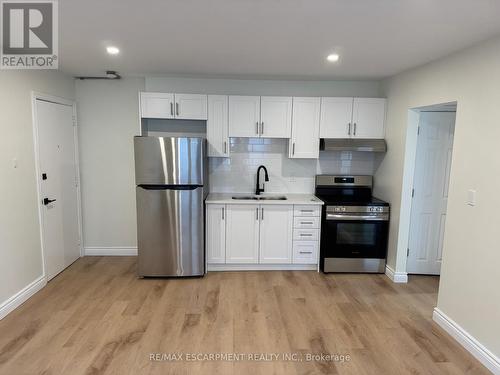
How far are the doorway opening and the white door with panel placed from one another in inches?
Answer: 21.6

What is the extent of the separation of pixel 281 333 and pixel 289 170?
2.24 meters

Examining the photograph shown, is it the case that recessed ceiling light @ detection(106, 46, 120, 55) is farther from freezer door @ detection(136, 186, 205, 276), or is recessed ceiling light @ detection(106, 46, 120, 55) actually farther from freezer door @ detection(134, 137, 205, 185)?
freezer door @ detection(136, 186, 205, 276)

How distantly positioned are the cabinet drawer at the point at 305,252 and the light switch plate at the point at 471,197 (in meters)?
1.80

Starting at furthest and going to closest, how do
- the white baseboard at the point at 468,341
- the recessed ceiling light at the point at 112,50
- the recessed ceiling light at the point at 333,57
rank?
the recessed ceiling light at the point at 333,57 < the recessed ceiling light at the point at 112,50 < the white baseboard at the point at 468,341

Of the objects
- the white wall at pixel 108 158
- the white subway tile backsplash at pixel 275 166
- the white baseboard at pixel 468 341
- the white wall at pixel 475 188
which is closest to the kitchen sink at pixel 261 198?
the white subway tile backsplash at pixel 275 166

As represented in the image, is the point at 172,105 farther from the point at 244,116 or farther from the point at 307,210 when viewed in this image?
the point at 307,210

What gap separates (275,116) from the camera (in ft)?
12.9

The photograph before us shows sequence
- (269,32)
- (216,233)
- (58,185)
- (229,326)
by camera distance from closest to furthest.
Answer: (269,32) < (229,326) < (58,185) < (216,233)

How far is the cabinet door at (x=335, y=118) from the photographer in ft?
12.9

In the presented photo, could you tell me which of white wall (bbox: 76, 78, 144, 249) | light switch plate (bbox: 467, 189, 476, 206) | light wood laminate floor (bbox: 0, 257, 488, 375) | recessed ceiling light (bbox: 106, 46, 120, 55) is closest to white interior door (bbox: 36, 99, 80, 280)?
white wall (bbox: 76, 78, 144, 249)

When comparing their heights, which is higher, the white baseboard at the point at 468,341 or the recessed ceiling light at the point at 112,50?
the recessed ceiling light at the point at 112,50

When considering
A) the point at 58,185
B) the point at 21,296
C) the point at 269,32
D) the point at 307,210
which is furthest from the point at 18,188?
the point at 307,210

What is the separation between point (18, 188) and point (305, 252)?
3184 millimetres

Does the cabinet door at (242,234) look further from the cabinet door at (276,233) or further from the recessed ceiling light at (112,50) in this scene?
the recessed ceiling light at (112,50)
